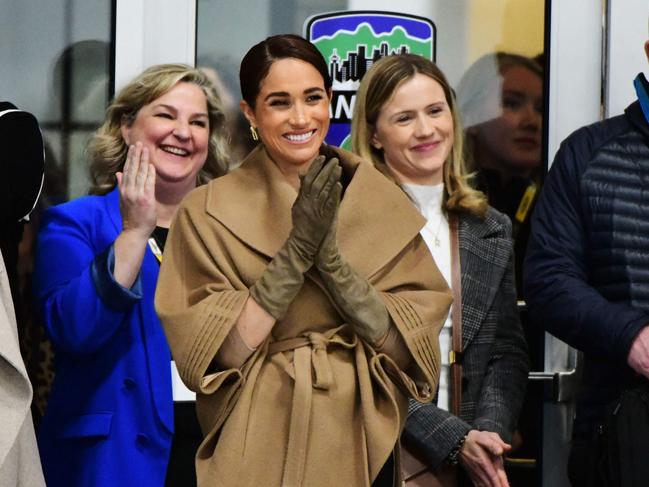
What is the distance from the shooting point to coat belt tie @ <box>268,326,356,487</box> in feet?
9.08

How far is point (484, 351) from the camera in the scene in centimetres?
362

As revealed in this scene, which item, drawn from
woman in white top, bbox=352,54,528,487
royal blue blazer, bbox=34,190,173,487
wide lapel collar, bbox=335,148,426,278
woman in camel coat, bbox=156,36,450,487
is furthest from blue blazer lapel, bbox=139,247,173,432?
wide lapel collar, bbox=335,148,426,278

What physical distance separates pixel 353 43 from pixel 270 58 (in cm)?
126

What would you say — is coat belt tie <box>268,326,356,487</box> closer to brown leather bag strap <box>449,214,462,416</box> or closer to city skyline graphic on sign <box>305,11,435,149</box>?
brown leather bag strap <box>449,214,462,416</box>

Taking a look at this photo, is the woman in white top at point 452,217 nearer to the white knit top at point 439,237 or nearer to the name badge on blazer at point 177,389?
the white knit top at point 439,237

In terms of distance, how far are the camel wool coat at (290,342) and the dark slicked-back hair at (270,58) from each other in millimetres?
166

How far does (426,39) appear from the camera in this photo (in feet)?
13.7

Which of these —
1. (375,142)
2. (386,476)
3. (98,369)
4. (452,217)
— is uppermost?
(375,142)

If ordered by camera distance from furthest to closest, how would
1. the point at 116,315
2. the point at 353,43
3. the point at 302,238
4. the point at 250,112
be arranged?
the point at 353,43
the point at 116,315
the point at 250,112
the point at 302,238

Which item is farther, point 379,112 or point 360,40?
point 360,40

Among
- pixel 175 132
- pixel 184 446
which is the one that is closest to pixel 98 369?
pixel 184 446

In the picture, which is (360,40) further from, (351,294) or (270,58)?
(351,294)

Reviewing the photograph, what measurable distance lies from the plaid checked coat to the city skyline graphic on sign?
25.4 inches

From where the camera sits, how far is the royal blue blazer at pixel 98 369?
3400 mm
